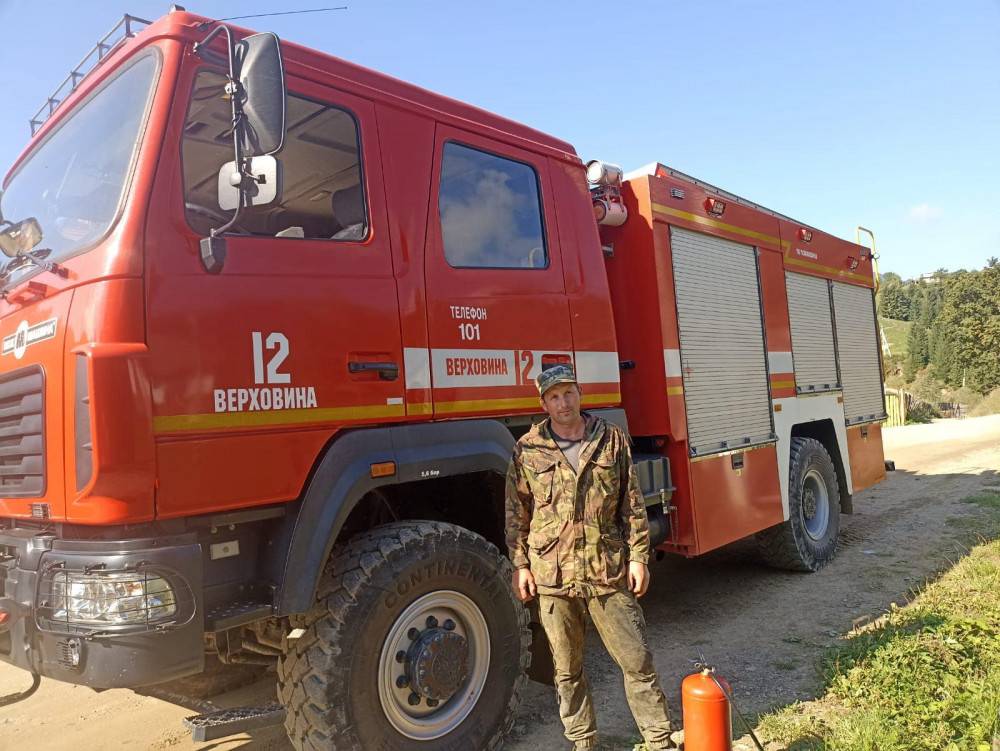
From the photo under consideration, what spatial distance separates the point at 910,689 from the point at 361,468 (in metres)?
3.02

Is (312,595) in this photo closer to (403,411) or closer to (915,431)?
(403,411)

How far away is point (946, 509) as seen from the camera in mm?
8742

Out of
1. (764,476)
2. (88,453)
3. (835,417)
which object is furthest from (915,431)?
(88,453)

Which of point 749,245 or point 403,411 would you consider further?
point 749,245

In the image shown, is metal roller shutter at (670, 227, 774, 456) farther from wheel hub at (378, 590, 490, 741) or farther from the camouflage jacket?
wheel hub at (378, 590, 490, 741)

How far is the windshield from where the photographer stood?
2.72m

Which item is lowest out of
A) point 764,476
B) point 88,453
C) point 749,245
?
point 764,476

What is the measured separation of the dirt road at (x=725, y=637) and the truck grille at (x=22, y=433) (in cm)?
122

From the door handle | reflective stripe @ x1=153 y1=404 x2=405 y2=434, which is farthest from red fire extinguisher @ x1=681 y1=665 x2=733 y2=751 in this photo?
the door handle

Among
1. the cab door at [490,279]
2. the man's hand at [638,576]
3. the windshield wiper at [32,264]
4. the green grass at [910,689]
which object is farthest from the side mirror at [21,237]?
the green grass at [910,689]

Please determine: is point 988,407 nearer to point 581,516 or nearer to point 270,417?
point 581,516

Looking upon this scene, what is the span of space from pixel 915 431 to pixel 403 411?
21003 millimetres

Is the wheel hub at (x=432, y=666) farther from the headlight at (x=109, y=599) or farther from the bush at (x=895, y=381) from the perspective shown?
the bush at (x=895, y=381)

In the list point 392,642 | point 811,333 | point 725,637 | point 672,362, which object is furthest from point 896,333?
point 392,642
